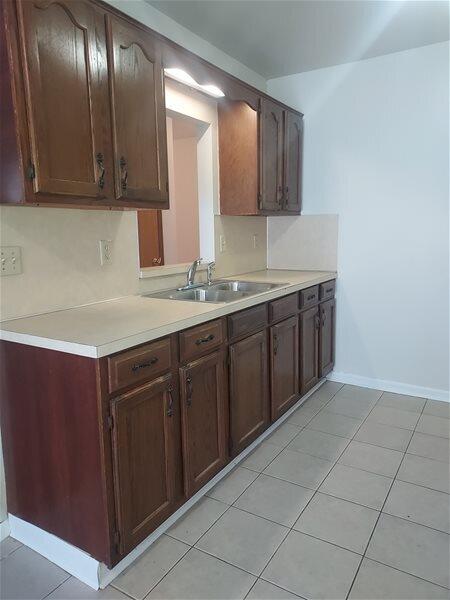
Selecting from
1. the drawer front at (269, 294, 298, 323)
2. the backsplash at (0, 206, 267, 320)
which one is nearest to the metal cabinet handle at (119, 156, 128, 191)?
the backsplash at (0, 206, 267, 320)

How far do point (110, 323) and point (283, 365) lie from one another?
1.30 m

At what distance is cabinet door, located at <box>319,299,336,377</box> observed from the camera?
319 cm

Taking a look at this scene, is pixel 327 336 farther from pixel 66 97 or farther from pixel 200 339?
pixel 66 97

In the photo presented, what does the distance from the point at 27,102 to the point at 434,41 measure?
2599 mm

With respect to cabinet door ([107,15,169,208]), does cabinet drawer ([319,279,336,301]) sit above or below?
below

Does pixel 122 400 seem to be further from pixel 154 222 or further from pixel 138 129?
pixel 154 222

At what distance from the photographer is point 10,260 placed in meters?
1.70

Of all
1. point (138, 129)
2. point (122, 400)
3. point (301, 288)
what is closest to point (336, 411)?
point (301, 288)

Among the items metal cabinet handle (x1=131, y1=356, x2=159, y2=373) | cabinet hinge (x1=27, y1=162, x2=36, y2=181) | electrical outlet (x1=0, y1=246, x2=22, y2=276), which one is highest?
cabinet hinge (x1=27, y1=162, x2=36, y2=181)

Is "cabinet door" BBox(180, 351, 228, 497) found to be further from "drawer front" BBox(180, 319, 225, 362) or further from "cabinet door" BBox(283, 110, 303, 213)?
"cabinet door" BBox(283, 110, 303, 213)

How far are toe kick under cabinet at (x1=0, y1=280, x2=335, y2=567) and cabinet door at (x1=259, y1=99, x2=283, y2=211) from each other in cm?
118

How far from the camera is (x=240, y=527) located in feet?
6.05

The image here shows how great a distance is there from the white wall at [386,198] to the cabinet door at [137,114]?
1.71 meters

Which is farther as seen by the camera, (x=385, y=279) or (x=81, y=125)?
(x=385, y=279)
